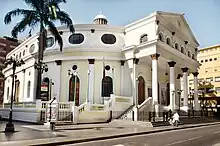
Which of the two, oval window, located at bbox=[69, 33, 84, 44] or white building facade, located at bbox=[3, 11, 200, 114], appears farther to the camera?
oval window, located at bbox=[69, 33, 84, 44]

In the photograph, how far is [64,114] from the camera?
22.6 m

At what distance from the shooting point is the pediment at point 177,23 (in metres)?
29.6

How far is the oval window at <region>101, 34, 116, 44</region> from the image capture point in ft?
104

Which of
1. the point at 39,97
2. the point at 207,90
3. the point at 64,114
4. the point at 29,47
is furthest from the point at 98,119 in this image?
the point at 207,90

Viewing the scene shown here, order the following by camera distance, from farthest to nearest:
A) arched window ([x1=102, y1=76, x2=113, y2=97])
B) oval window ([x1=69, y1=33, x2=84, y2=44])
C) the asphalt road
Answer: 1. oval window ([x1=69, y1=33, x2=84, y2=44])
2. arched window ([x1=102, y1=76, x2=113, y2=97])
3. the asphalt road

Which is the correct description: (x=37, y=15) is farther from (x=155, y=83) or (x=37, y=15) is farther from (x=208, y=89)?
(x=208, y=89)

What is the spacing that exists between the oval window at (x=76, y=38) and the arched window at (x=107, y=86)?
623 cm

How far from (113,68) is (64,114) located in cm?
1002

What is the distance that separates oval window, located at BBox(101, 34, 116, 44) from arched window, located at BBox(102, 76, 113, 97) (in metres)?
4.87

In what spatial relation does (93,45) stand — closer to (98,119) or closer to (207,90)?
(98,119)

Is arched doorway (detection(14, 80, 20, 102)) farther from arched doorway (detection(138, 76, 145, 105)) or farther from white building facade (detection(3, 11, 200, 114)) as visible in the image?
arched doorway (detection(138, 76, 145, 105))

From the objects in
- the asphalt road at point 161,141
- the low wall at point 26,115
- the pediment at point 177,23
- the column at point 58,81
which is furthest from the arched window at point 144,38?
the asphalt road at point 161,141

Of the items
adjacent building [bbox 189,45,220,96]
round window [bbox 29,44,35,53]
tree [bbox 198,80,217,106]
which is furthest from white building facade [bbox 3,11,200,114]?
adjacent building [bbox 189,45,220,96]

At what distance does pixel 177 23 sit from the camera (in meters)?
32.3
